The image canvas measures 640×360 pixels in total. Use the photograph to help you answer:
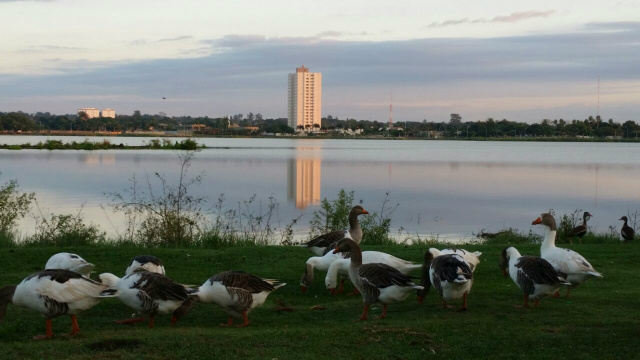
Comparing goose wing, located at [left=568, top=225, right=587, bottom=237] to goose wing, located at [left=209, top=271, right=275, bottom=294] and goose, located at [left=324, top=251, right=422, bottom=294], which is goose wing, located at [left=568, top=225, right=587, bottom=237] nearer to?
goose, located at [left=324, top=251, right=422, bottom=294]

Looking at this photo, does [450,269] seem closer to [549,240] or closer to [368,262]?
[368,262]

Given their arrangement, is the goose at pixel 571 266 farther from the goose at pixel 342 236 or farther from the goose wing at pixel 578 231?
the goose wing at pixel 578 231

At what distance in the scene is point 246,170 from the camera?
59562 mm

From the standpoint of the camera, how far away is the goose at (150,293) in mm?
9266

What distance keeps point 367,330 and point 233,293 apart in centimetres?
194

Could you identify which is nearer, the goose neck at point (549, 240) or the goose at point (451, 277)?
the goose at point (451, 277)

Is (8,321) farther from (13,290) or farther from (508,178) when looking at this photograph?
(508,178)

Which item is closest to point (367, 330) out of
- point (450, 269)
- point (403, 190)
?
point (450, 269)

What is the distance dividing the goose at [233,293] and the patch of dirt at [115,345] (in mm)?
1349

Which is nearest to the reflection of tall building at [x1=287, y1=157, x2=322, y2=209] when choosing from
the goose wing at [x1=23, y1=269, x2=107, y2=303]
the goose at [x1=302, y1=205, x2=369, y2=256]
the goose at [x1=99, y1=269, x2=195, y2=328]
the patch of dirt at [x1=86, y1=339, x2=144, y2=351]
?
the goose at [x1=302, y1=205, x2=369, y2=256]

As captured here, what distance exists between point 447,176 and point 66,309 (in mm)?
49595

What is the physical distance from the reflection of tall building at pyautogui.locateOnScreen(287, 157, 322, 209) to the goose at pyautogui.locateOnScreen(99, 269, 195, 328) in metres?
23.5

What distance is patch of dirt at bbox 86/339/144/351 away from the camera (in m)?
8.13

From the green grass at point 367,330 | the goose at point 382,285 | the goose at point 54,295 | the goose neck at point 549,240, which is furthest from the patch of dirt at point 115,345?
the goose neck at point 549,240
